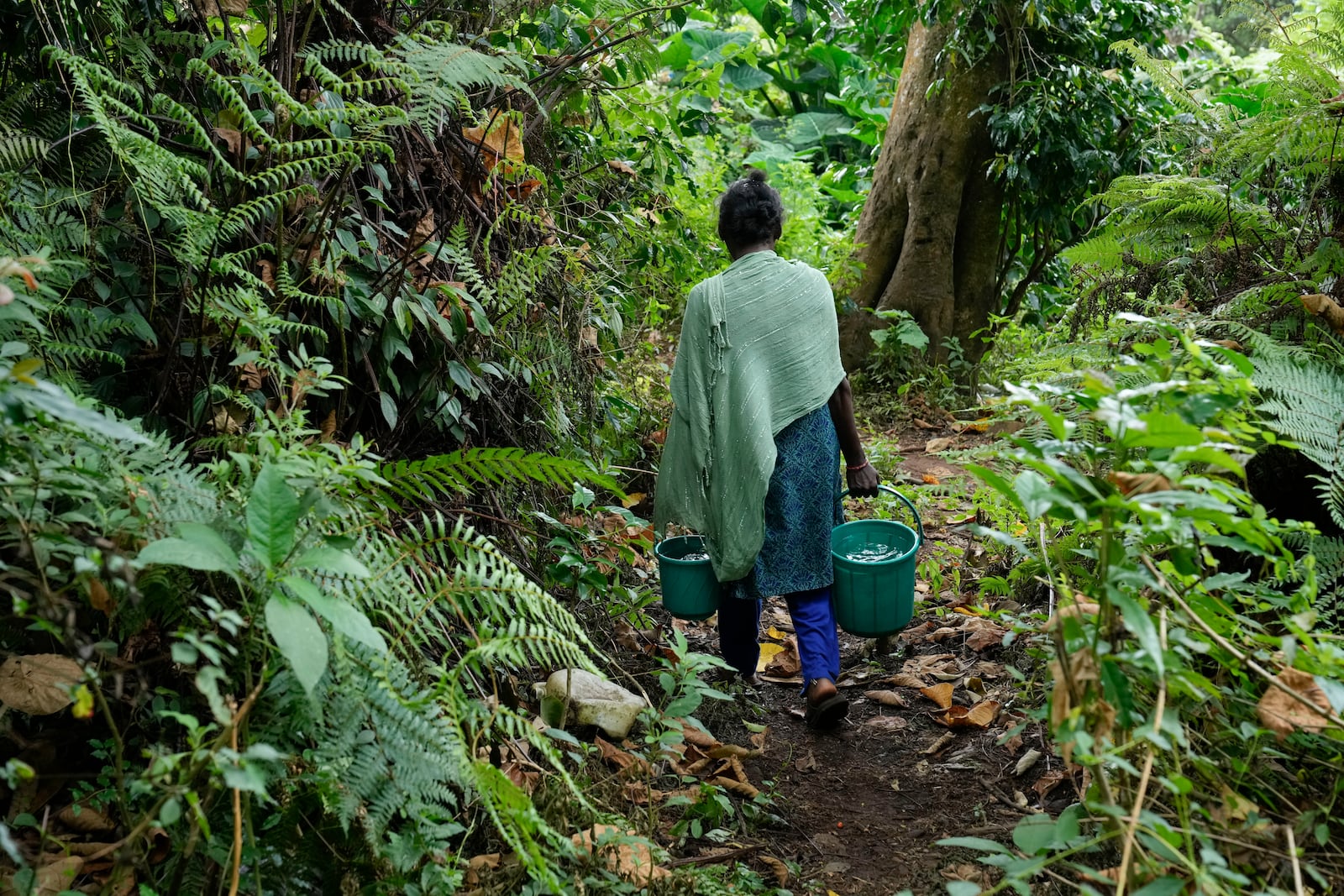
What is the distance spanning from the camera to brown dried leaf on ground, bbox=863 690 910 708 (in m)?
3.63

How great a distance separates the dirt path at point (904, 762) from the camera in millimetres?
2631

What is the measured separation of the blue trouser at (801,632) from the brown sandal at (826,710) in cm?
9

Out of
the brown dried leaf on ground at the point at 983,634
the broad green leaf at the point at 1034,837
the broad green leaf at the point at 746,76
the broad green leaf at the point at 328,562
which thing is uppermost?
the broad green leaf at the point at 746,76

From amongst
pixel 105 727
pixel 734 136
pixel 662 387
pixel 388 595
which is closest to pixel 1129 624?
pixel 388 595

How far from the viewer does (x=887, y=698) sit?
3645 mm

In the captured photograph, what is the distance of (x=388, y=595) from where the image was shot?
1991 millimetres

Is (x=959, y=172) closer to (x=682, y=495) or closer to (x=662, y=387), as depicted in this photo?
(x=662, y=387)

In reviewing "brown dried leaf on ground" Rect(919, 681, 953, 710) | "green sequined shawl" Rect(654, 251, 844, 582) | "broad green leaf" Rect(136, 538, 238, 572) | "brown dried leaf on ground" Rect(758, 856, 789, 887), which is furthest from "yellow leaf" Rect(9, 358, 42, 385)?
"brown dried leaf on ground" Rect(919, 681, 953, 710)

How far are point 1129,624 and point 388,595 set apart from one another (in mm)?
1329

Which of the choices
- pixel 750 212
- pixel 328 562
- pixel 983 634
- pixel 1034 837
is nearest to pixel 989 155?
pixel 750 212

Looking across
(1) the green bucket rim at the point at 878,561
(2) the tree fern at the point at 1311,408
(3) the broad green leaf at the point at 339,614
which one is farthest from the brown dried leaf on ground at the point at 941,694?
(3) the broad green leaf at the point at 339,614

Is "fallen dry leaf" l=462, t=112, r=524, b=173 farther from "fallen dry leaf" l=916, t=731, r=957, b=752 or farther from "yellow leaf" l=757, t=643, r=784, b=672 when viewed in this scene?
"fallen dry leaf" l=916, t=731, r=957, b=752

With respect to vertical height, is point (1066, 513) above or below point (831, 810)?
above

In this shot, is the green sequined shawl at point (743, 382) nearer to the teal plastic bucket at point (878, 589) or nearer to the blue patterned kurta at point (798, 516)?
the blue patterned kurta at point (798, 516)
